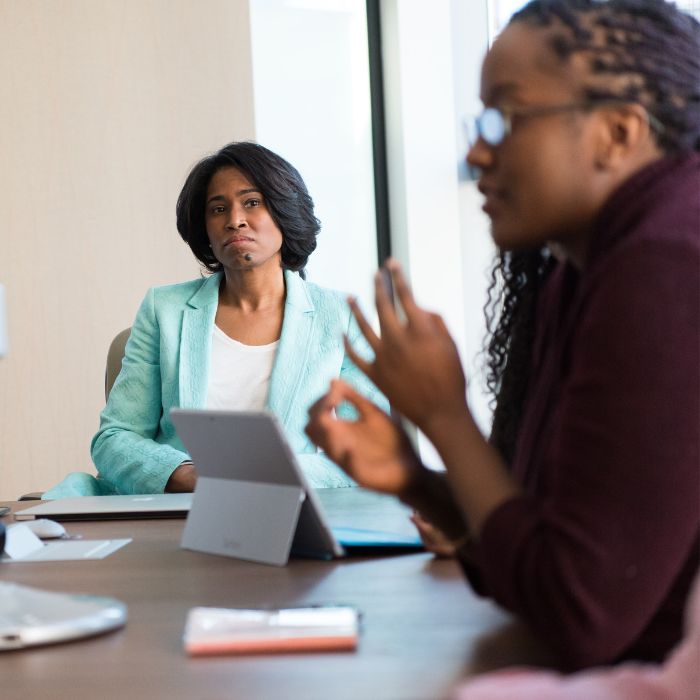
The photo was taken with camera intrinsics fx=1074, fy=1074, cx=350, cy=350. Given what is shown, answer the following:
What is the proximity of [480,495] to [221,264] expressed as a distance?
7.96 feet

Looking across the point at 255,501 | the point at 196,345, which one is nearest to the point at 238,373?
the point at 196,345

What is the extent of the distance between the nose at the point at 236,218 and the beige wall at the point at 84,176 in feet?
4.86

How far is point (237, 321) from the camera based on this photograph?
299cm

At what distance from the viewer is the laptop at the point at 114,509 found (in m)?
1.91

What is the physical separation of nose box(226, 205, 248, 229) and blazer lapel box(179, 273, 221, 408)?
0.20 metres

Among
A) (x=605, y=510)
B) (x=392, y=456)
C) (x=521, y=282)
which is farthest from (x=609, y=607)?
(x=521, y=282)

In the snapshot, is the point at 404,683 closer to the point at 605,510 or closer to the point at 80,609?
the point at 605,510

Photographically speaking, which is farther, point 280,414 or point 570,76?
point 280,414

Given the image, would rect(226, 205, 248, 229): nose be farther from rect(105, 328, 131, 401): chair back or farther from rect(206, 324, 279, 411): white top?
rect(105, 328, 131, 401): chair back

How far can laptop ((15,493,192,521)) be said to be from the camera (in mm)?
1910

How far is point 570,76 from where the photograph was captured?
0.92 meters

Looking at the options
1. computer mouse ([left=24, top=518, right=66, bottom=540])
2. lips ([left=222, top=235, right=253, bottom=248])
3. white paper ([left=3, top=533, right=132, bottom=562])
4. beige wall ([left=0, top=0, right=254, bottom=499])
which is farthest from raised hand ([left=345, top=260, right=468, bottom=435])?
beige wall ([left=0, top=0, right=254, bottom=499])

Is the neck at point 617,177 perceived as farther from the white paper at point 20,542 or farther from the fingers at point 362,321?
the white paper at point 20,542

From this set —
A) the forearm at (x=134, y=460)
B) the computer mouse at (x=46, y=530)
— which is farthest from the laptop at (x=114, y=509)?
the forearm at (x=134, y=460)
